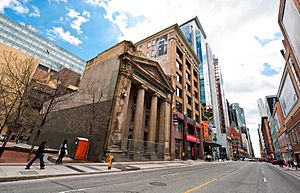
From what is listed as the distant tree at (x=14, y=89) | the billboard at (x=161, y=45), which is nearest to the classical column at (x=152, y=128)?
the distant tree at (x=14, y=89)

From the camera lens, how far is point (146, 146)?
2348 cm

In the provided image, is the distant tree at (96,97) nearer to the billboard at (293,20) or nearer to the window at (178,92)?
the window at (178,92)

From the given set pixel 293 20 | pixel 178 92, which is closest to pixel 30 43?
pixel 178 92

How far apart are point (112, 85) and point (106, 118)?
4494 millimetres

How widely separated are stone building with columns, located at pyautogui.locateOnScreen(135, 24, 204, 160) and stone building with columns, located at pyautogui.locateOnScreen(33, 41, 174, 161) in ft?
17.4

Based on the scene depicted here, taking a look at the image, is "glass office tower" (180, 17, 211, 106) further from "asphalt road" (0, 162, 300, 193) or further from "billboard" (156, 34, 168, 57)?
"asphalt road" (0, 162, 300, 193)

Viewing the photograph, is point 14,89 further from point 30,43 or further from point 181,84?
point 30,43

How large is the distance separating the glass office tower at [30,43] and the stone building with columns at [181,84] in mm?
45653

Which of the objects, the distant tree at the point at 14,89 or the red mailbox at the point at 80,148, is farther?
the red mailbox at the point at 80,148

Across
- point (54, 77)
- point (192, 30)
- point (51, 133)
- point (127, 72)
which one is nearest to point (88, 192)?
point (54, 77)

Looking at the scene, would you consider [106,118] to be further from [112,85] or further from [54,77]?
[54,77]

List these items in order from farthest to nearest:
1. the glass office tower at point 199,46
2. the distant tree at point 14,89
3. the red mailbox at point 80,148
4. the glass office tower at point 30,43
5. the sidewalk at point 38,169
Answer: the glass office tower at point 30,43
the glass office tower at point 199,46
the red mailbox at point 80,148
the distant tree at point 14,89
the sidewalk at point 38,169

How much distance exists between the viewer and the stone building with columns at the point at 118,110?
753 inches

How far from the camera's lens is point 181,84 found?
40812mm
